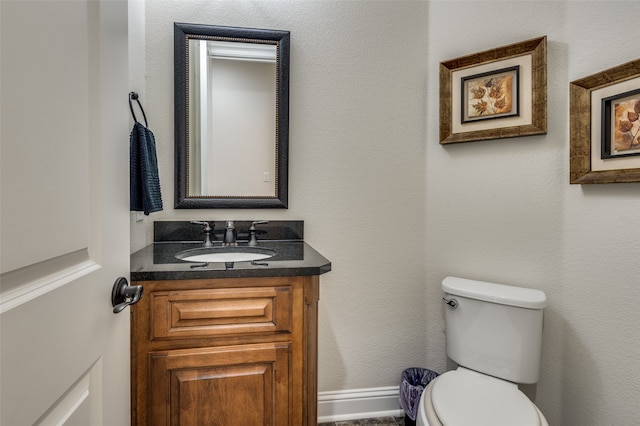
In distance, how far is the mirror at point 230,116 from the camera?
5.55ft

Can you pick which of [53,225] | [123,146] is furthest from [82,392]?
[123,146]

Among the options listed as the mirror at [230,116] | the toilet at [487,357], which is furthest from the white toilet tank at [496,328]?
the mirror at [230,116]

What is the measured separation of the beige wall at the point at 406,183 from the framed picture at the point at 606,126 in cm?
7

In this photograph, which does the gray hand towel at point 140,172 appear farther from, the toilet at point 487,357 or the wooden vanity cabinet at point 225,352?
the toilet at point 487,357

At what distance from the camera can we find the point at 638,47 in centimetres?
121

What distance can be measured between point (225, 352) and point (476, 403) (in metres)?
0.89

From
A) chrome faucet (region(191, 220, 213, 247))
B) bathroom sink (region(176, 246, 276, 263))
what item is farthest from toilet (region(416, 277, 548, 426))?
chrome faucet (region(191, 220, 213, 247))

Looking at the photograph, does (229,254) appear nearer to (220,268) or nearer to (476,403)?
(220,268)

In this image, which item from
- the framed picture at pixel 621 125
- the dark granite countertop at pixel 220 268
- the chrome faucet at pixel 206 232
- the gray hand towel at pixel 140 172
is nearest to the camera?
the dark granite countertop at pixel 220 268

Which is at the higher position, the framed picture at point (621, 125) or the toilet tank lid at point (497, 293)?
the framed picture at point (621, 125)

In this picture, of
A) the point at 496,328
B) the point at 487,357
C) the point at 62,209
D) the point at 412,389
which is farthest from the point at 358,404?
the point at 62,209

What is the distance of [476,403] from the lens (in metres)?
1.23

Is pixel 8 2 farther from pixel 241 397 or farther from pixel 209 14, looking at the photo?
pixel 209 14

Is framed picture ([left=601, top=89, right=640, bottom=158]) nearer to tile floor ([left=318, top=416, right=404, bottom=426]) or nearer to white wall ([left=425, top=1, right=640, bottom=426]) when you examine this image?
white wall ([left=425, top=1, right=640, bottom=426])
